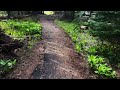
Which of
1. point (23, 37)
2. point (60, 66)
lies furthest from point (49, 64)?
point (23, 37)

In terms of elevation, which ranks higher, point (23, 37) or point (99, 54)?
point (23, 37)

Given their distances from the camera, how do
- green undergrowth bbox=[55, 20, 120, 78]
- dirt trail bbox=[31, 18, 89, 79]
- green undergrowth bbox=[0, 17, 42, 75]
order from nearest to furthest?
dirt trail bbox=[31, 18, 89, 79]
green undergrowth bbox=[0, 17, 42, 75]
green undergrowth bbox=[55, 20, 120, 78]

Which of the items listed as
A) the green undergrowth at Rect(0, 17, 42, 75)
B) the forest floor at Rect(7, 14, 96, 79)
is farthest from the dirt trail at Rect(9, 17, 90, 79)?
the green undergrowth at Rect(0, 17, 42, 75)

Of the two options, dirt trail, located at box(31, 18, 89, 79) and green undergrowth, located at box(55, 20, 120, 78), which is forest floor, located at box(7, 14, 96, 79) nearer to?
dirt trail, located at box(31, 18, 89, 79)

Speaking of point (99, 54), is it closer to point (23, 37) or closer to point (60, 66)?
point (60, 66)

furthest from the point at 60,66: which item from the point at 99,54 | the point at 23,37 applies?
the point at 23,37

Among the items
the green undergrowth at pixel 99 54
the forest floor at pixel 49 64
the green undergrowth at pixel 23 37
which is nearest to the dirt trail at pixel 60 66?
the forest floor at pixel 49 64

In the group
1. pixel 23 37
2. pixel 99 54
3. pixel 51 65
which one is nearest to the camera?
pixel 51 65

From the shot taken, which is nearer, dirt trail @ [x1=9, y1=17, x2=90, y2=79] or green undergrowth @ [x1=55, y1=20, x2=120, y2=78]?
dirt trail @ [x1=9, y1=17, x2=90, y2=79]

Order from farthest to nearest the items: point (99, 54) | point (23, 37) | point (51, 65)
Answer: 1. point (23, 37)
2. point (99, 54)
3. point (51, 65)

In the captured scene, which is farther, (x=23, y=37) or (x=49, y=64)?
(x=23, y=37)
